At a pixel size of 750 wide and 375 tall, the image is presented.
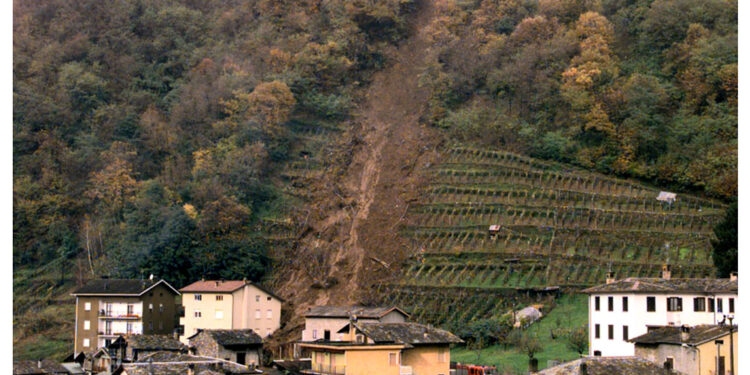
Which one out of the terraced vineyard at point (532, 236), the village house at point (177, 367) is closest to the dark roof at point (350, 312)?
the terraced vineyard at point (532, 236)

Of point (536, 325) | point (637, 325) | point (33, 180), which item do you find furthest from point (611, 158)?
point (33, 180)

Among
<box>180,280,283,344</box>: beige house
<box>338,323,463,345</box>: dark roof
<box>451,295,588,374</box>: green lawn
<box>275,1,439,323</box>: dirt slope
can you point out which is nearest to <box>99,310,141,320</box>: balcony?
<box>180,280,283,344</box>: beige house

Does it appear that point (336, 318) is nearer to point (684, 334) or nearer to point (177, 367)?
point (177, 367)

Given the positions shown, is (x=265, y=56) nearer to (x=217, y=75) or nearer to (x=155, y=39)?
(x=217, y=75)

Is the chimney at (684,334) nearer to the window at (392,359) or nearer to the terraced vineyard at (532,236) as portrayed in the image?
the window at (392,359)

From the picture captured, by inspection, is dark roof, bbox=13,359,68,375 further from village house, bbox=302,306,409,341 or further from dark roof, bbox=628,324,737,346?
dark roof, bbox=628,324,737,346

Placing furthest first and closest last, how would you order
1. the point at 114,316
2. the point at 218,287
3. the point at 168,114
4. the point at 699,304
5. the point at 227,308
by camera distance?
the point at 168,114 < the point at 114,316 < the point at 218,287 < the point at 227,308 < the point at 699,304

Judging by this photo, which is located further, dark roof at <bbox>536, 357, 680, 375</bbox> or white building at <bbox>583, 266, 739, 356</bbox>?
white building at <bbox>583, 266, 739, 356</bbox>

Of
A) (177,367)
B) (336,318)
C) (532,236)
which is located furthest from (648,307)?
(177,367)
